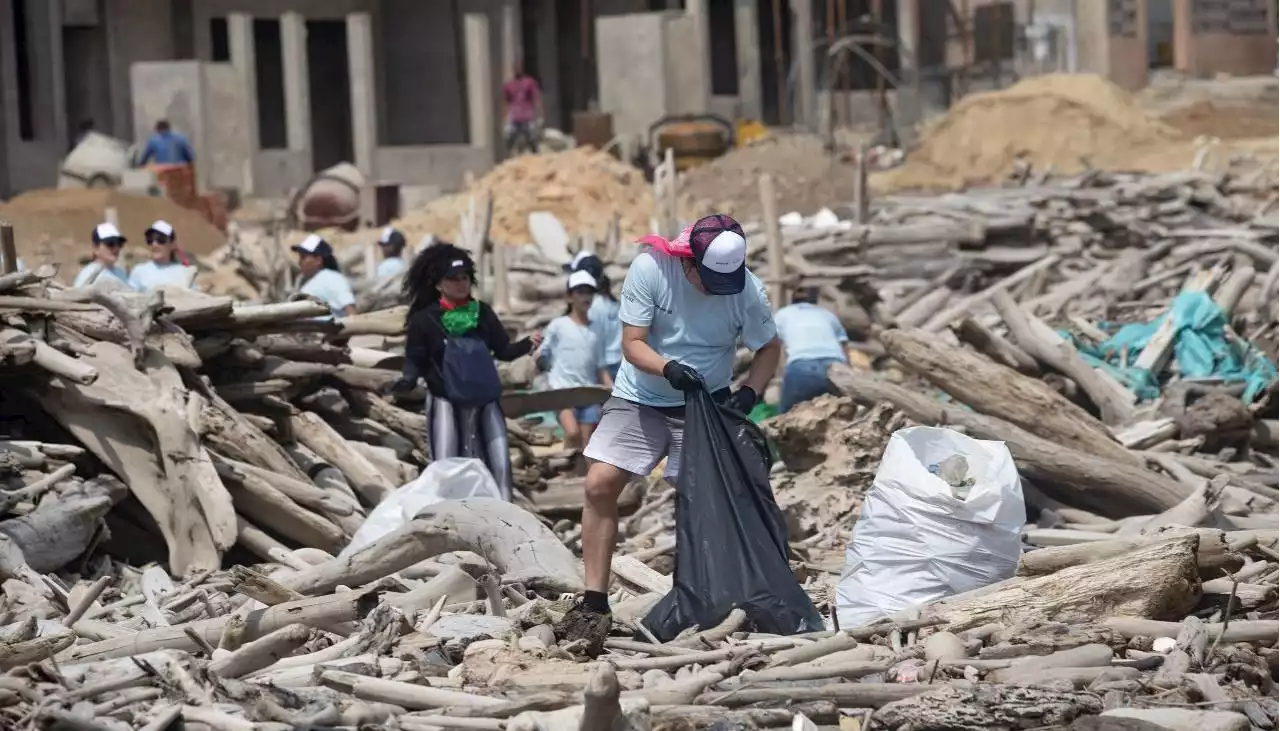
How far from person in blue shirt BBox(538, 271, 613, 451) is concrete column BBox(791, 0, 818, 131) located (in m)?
21.9

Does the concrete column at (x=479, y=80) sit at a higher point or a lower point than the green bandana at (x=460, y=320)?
higher

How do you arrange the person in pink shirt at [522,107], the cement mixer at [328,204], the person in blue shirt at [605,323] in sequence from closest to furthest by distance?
1. the person in blue shirt at [605,323]
2. the cement mixer at [328,204]
3. the person in pink shirt at [522,107]

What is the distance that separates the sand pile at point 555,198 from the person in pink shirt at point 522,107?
202cm

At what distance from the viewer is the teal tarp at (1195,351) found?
43.0 feet

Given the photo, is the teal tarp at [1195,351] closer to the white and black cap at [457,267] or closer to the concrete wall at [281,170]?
the white and black cap at [457,267]

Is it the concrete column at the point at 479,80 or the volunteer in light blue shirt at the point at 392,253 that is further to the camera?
the concrete column at the point at 479,80

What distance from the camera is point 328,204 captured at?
27.4 meters

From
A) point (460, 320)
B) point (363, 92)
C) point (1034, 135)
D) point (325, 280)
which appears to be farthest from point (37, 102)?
point (460, 320)

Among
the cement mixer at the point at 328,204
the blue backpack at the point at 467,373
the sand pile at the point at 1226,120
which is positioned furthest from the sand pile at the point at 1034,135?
the blue backpack at the point at 467,373

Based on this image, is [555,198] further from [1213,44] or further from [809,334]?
[1213,44]

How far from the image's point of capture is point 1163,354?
13562 millimetres

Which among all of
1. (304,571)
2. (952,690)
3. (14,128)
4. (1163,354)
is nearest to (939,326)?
(1163,354)

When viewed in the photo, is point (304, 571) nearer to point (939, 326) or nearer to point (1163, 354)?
point (1163, 354)

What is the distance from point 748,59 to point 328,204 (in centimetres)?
862
